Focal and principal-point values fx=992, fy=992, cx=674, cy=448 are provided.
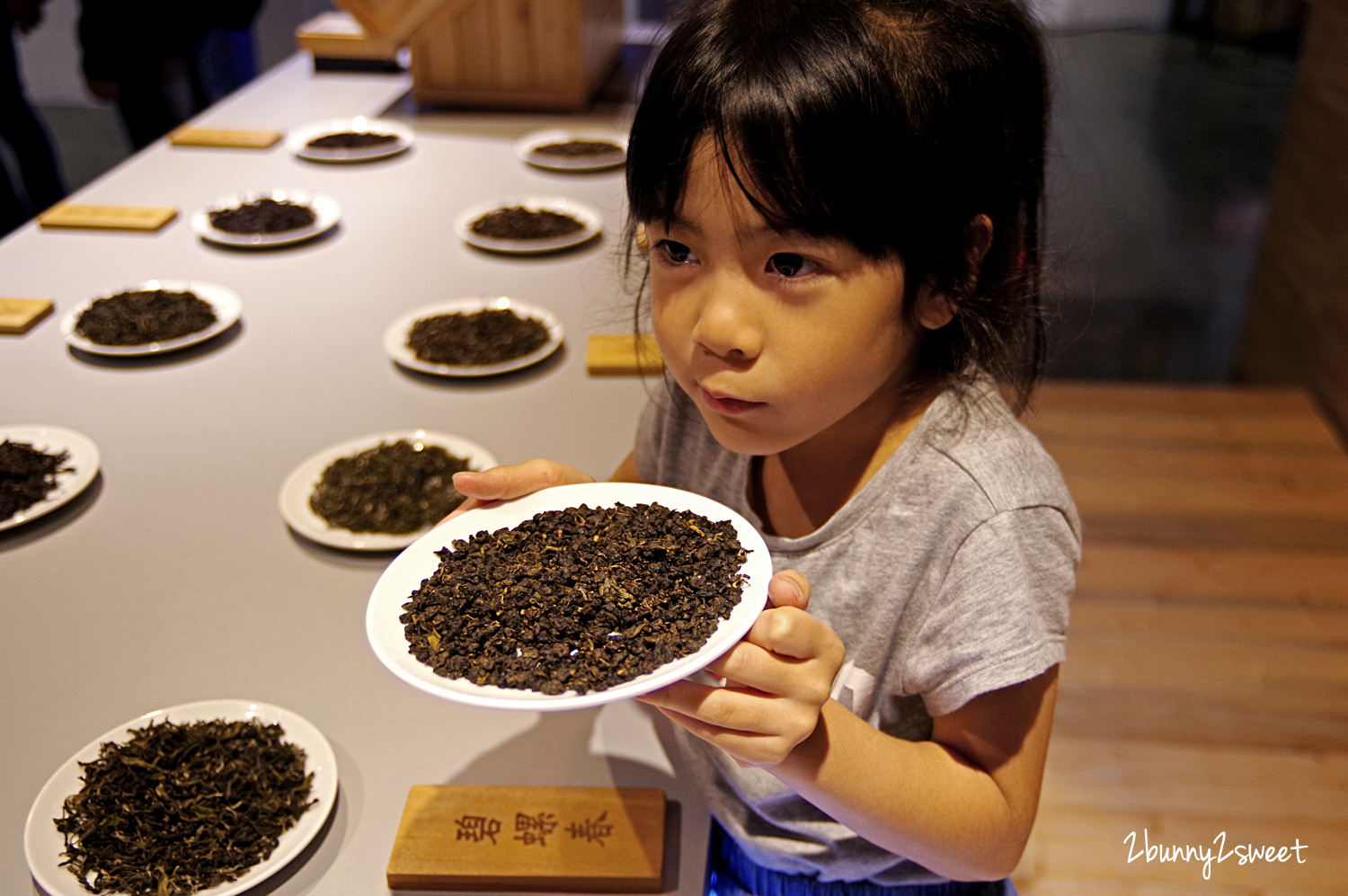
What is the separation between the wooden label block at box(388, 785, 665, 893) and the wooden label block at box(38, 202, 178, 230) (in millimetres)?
1824

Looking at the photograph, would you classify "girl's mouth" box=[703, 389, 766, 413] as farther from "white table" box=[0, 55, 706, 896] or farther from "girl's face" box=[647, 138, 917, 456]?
"white table" box=[0, 55, 706, 896]

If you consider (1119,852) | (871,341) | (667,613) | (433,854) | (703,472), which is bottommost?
(1119,852)

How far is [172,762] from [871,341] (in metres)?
0.78

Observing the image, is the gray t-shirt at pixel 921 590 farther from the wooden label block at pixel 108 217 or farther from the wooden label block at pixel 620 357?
the wooden label block at pixel 108 217

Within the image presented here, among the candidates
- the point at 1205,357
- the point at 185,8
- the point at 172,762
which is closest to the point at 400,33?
the point at 185,8

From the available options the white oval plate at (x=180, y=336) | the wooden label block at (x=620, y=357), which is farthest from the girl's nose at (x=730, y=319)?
the white oval plate at (x=180, y=336)

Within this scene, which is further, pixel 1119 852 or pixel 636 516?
pixel 1119 852

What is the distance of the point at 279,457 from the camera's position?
1569 millimetres

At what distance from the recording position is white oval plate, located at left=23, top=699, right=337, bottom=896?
87 centimetres

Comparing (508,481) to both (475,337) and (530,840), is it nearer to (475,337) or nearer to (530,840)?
(530,840)

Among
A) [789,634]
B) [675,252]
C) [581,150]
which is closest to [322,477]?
[675,252]

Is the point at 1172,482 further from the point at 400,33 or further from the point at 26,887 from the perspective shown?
the point at 26,887

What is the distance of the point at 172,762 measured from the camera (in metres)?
0.97

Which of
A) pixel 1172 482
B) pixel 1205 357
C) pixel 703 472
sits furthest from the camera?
pixel 1205 357
